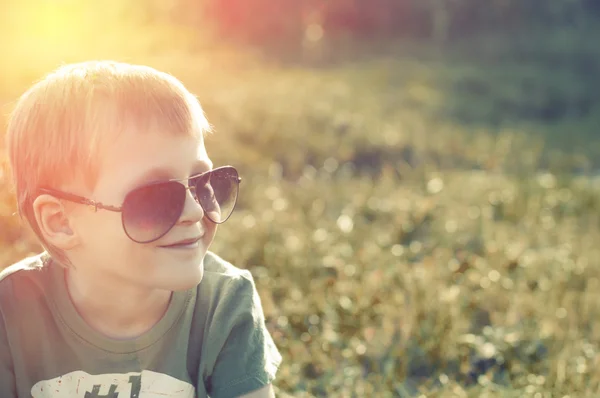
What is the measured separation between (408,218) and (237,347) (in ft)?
10.8

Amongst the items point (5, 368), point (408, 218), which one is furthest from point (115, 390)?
point (408, 218)

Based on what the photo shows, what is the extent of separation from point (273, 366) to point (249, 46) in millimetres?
22893

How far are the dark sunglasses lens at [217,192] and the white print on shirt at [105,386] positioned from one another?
515mm

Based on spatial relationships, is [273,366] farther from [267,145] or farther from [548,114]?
[548,114]

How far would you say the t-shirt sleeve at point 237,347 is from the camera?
2215 millimetres

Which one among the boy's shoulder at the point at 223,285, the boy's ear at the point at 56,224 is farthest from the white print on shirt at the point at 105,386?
the boy's ear at the point at 56,224

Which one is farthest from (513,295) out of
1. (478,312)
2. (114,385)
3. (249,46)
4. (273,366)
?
(249,46)

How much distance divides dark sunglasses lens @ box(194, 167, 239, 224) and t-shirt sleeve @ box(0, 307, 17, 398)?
701mm

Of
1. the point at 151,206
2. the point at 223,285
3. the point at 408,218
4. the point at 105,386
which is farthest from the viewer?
the point at 408,218

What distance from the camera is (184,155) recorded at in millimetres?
2008

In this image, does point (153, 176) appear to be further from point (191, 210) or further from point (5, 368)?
point (5, 368)

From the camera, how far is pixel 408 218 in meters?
5.37

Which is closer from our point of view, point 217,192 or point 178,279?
point 178,279

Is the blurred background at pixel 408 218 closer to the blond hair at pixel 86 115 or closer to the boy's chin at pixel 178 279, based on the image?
the boy's chin at pixel 178 279
